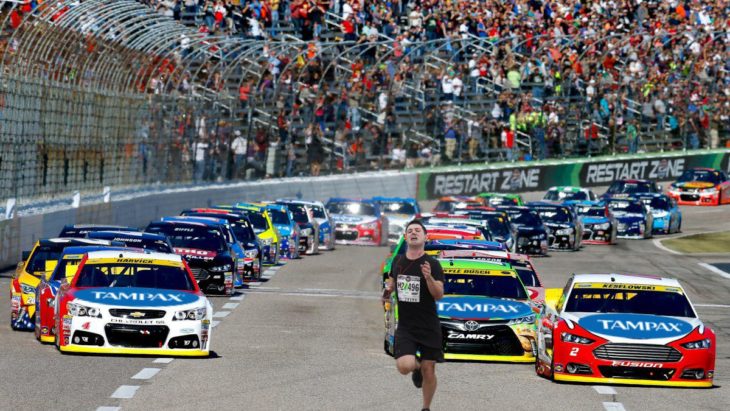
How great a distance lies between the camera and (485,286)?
17797 millimetres

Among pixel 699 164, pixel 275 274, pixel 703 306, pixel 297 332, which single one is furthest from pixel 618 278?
pixel 699 164

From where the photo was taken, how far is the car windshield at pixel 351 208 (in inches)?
1629

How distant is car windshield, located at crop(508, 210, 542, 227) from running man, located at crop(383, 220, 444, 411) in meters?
27.1

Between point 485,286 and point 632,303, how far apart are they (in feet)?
7.24

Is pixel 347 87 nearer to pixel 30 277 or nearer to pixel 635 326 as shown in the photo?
pixel 30 277

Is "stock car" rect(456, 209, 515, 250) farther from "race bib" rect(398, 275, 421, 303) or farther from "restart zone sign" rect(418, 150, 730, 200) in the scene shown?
"race bib" rect(398, 275, 421, 303)

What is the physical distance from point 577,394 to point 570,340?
86 cm

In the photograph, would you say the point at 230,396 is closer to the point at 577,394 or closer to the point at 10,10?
the point at 577,394

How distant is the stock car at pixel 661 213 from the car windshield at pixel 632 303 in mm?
32594

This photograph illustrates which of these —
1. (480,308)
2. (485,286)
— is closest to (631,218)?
(485,286)

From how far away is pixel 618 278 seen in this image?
16359 mm

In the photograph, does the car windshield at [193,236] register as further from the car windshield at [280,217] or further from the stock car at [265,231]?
the car windshield at [280,217]

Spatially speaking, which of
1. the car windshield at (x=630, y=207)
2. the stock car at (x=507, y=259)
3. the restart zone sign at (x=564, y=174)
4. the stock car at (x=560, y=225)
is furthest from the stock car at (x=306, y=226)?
the restart zone sign at (x=564, y=174)

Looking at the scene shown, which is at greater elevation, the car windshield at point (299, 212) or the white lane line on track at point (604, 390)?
the car windshield at point (299, 212)
